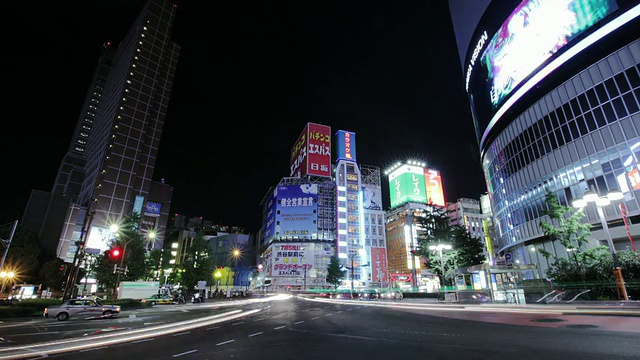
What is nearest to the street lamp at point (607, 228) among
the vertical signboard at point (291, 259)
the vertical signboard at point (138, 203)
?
the vertical signboard at point (291, 259)

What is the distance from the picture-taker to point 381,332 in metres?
12.4

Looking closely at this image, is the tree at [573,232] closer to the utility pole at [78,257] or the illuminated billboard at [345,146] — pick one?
the utility pole at [78,257]

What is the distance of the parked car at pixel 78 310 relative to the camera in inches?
874

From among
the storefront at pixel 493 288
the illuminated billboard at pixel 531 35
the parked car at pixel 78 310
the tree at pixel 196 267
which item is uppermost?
the illuminated billboard at pixel 531 35

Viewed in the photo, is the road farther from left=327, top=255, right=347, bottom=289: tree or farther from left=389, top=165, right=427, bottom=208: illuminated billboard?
left=389, top=165, right=427, bottom=208: illuminated billboard

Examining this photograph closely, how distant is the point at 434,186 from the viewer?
126m

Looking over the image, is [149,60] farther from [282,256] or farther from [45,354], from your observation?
[45,354]

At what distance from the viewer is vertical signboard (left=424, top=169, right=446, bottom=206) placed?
12431 cm

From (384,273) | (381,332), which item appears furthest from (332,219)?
(381,332)

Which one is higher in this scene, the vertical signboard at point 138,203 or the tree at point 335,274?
the vertical signboard at point 138,203

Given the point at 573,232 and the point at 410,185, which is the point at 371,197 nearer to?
the point at 410,185

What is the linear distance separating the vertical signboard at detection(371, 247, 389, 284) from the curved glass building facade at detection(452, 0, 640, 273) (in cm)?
5546

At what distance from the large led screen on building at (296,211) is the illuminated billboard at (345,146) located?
16.2 m

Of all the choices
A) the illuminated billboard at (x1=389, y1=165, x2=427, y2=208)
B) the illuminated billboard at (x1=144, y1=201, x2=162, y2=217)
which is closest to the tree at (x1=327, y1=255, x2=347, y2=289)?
the illuminated billboard at (x1=389, y1=165, x2=427, y2=208)
